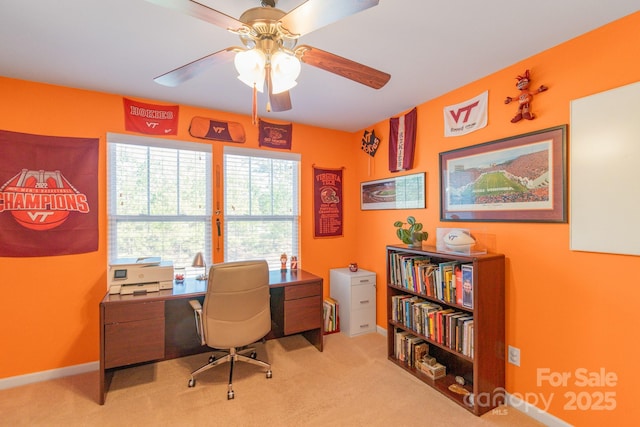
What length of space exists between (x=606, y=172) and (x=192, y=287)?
9.91 feet

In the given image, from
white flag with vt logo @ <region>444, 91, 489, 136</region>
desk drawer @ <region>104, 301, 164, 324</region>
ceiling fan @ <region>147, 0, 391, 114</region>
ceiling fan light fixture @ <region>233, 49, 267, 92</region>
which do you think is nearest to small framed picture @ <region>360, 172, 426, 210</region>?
white flag with vt logo @ <region>444, 91, 489, 136</region>

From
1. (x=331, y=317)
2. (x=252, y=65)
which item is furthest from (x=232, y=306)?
(x=252, y=65)

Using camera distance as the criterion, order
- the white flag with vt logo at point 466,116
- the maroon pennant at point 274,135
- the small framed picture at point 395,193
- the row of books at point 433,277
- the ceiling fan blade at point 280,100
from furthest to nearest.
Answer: the maroon pennant at point 274,135
the small framed picture at point 395,193
the white flag with vt logo at point 466,116
the row of books at point 433,277
the ceiling fan blade at point 280,100

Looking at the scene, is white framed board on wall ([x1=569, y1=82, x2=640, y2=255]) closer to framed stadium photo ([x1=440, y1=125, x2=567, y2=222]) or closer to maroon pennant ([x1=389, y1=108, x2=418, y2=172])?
framed stadium photo ([x1=440, y1=125, x2=567, y2=222])

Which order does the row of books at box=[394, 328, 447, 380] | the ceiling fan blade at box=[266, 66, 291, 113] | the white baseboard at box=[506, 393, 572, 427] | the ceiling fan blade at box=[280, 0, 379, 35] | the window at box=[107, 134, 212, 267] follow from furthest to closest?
the window at box=[107, 134, 212, 267] → the row of books at box=[394, 328, 447, 380] → the white baseboard at box=[506, 393, 572, 427] → the ceiling fan blade at box=[266, 66, 291, 113] → the ceiling fan blade at box=[280, 0, 379, 35]

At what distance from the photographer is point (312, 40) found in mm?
1856

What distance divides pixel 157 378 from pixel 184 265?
100 centimetres

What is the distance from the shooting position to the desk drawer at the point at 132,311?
214 centimetres

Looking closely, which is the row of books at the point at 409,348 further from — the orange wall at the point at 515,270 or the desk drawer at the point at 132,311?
the desk drawer at the point at 132,311

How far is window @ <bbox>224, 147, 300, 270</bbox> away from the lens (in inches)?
125

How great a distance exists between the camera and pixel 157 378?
250cm

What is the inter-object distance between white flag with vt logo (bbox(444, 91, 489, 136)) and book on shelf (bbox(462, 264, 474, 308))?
115cm

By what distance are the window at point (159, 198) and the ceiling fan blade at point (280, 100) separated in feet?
4.79

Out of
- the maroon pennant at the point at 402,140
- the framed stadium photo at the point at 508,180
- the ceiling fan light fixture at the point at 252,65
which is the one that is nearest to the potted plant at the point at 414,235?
the framed stadium photo at the point at 508,180
